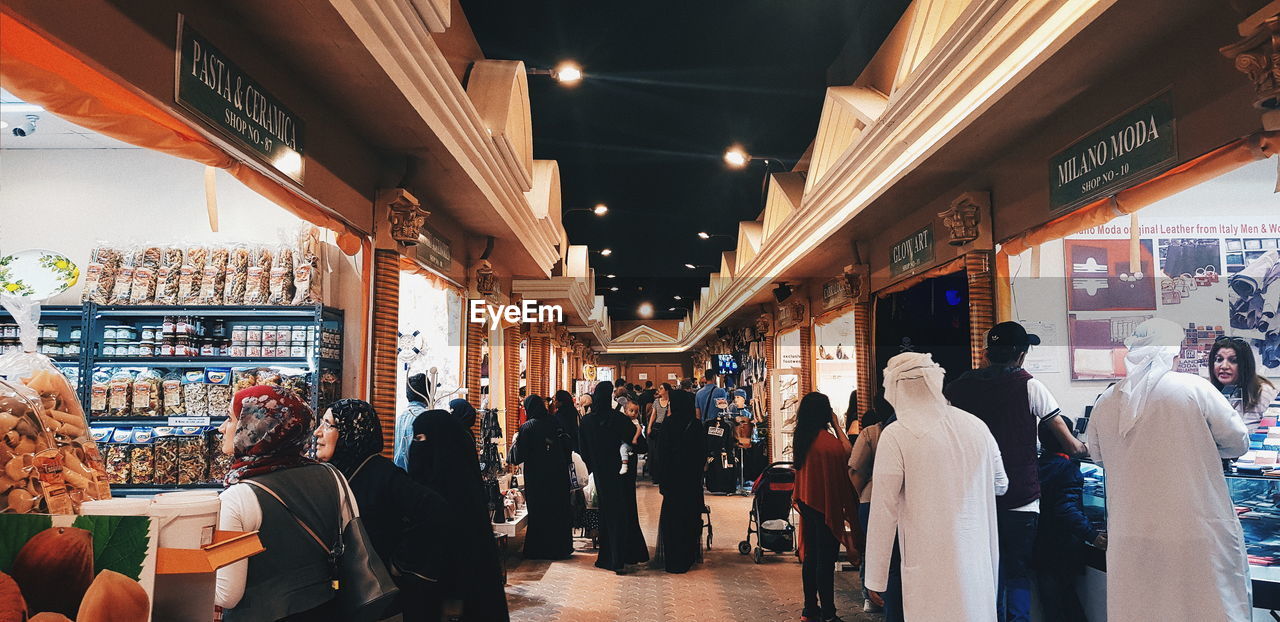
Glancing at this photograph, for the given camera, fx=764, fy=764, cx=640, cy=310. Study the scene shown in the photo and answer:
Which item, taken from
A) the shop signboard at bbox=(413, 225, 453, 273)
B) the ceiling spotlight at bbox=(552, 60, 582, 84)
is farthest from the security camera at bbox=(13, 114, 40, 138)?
the ceiling spotlight at bbox=(552, 60, 582, 84)

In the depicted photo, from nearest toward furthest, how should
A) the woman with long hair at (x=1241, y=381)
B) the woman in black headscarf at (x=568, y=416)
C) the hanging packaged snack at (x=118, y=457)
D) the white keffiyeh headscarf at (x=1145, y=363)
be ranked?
1. the white keffiyeh headscarf at (x=1145, y=363)
2. the woman with long hair at (x=1241, y=381)
3. the hanging packaged snack at (x=118, y=457)
4. the woman in black headscarf at (x=568, y=416)

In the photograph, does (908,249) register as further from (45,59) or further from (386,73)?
(45,59)

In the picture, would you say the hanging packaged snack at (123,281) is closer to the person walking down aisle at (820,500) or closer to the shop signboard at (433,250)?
the shop signboard at (433,250)

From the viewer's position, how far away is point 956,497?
121 inches

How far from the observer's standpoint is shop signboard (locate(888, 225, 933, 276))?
5599 mm

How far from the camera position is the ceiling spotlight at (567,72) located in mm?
6027

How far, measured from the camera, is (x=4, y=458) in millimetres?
1599

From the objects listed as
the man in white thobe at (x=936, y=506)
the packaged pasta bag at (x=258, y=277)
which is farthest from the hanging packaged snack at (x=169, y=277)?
the man in white thobe at (x=936, y=506)

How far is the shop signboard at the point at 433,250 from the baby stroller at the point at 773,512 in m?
3.14

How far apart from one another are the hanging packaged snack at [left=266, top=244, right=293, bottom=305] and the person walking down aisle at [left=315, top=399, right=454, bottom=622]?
6.11ft

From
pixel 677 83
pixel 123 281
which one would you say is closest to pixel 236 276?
pixel 123 281

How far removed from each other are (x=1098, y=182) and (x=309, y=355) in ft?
13.7

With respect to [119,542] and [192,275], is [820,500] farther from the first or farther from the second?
[119,542]

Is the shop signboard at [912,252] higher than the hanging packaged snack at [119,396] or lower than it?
higher
